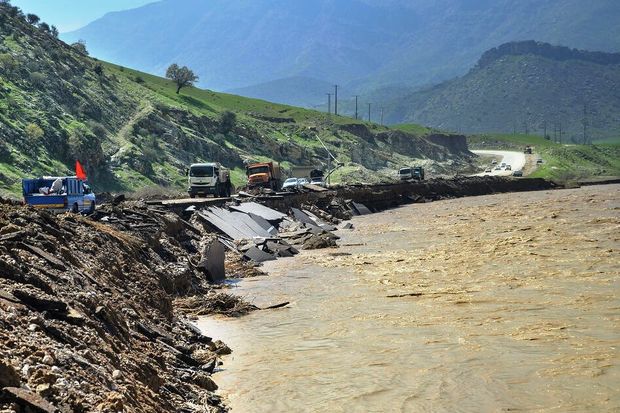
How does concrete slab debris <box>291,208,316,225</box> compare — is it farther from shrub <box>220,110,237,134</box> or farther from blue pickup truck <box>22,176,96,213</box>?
shrub <box>220,110,237,134</box>

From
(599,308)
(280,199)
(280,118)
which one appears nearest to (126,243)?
(599,308)

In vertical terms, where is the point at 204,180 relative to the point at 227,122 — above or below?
below

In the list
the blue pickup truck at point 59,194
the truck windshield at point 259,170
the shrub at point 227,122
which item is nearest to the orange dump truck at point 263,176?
the truck windshield at point 259,170

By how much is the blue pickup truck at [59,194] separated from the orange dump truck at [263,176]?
31436 mm

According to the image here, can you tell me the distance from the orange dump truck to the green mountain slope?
8.99 meters

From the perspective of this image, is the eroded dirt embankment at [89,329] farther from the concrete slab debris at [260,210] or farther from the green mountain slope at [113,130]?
the green mountain slope at [113,130]

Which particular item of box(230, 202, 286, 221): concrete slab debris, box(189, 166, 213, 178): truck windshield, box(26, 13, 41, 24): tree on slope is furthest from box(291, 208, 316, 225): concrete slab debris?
box(26, 13, 41, 24): tree on slope

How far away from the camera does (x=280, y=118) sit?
136625mm

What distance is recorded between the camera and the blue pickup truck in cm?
2942

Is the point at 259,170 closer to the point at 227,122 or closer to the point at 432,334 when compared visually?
the point at 227,122

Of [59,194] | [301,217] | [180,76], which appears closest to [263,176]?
[301,217]

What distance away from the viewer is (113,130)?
7725cm

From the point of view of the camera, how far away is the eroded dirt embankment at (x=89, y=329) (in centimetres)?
826

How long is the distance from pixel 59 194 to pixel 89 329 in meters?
20.6
